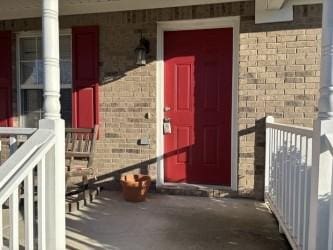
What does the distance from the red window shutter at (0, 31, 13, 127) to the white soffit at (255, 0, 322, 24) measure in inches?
134

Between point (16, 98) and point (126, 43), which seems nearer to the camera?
point (126, 43)

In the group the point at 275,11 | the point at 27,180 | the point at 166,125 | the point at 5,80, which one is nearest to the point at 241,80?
the point at 275,11

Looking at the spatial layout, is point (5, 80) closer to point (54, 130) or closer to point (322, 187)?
point (54, 130)

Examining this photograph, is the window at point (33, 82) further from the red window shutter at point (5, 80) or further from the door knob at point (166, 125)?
the door knob at point (166, 125)

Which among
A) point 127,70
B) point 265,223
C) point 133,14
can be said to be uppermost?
point 133,14

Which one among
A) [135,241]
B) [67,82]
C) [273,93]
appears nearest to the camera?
[135,241]

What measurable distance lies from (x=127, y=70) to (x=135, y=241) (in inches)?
92.2

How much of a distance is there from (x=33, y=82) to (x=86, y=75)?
86 centimetres

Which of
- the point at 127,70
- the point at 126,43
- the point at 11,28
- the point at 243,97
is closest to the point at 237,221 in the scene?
the point at 243,97

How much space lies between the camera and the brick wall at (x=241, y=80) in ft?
13.0

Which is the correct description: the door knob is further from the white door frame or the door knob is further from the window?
the window

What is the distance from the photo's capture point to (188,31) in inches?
172

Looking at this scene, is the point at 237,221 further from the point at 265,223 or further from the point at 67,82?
the point at 67,82

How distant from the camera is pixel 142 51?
4320mm
